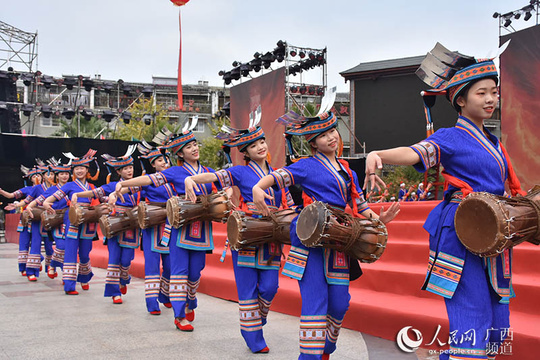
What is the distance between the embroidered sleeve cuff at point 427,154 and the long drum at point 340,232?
715mm

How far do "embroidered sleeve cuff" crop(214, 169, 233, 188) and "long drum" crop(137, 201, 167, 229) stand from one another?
5.41 ft

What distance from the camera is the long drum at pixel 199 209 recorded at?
5309mm

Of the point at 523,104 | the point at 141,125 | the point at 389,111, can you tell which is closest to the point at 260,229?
the point at 523,104

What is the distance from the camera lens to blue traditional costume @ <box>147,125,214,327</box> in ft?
17.7

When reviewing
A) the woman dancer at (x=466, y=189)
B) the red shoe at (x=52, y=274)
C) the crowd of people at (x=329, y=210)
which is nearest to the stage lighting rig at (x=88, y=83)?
the red shoe at (x=52, y=274)

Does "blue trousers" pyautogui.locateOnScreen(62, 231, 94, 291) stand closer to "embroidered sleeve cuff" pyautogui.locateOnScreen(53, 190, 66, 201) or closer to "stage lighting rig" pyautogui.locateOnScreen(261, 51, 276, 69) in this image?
"embroidered sleeve cuff" pyautogui.locateOnScreen(53, 190, 66, 201)

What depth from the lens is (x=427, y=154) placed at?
296cm

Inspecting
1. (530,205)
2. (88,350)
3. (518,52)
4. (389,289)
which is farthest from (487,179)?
(518,52)

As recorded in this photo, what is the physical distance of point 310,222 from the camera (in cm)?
349

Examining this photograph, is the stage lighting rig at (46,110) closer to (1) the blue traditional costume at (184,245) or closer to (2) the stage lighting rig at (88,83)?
(2) the stage lighting rig at (88,83)

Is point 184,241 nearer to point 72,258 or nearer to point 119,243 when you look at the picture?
point 119,243

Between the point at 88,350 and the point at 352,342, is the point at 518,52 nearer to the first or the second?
the point at 352,342

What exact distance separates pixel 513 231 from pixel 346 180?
129cm

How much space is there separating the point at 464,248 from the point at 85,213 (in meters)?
6.12
